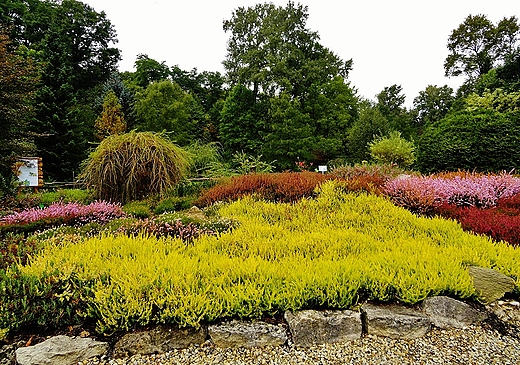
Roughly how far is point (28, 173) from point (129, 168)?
5705 mm

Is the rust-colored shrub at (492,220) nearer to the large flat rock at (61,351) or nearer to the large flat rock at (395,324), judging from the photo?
the large flat rock at (395,324)

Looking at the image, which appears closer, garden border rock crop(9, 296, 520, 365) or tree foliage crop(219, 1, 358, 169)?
garden border rock crop(9, 296, 520, 365)

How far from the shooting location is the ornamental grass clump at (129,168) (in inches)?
259

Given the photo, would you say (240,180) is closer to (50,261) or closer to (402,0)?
(50,261)

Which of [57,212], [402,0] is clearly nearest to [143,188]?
[57,212]

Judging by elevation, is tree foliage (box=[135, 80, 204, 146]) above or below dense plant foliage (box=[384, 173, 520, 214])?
above

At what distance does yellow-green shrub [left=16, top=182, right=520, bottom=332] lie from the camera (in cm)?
210

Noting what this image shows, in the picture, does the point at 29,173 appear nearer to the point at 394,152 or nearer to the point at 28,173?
the point at 28,173

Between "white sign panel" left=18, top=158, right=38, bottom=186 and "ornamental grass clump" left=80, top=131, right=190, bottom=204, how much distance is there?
168 inches

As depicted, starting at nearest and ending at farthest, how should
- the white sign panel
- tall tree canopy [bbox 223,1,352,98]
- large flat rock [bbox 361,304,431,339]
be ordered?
large flat rock [bbox 361,304,431,339]
the white sign panel
tall tree canopy [bbox 223,1,352,98]

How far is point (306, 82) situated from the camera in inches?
774

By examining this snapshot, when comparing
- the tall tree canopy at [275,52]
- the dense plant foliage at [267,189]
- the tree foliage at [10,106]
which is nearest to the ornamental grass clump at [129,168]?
the dense plant foliage at [267,189]

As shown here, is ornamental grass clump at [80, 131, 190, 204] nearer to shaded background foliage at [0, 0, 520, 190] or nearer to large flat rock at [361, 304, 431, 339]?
large flat rock at [361, 304, 431, 339]

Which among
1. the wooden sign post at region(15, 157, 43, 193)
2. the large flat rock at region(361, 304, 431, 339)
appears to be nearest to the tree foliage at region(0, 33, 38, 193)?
the wooden sign post at region(15, 157, 43, 193)
